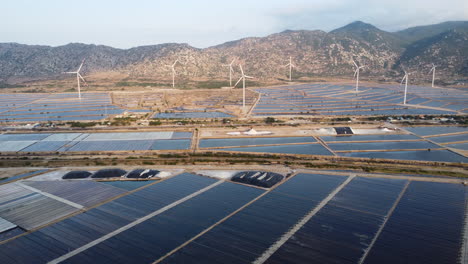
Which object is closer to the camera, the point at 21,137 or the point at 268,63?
the point at 21,137

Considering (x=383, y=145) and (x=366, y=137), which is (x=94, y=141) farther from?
(x=383, y=145)

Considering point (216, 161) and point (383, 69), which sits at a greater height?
point (383, 69)

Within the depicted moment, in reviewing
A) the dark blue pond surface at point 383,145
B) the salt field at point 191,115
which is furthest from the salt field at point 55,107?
the dark blue pond surface at point 383,145

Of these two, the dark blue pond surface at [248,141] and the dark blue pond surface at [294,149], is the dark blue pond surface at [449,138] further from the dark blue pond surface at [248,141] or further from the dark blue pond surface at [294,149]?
the dark blue pond surface at [294,149]

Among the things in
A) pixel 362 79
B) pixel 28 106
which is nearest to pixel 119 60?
pixel 28 106

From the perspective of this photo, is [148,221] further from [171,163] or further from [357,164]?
[357,164]

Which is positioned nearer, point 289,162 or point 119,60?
point 289,162

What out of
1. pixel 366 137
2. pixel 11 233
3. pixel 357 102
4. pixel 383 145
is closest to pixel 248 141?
pixel 366 137

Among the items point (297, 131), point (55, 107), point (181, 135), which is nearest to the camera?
point (181, 135)
